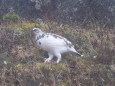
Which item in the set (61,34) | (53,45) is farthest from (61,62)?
(61,34)

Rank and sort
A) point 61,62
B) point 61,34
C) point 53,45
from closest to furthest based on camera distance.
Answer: point 53,45
point 61,62
point 61,34

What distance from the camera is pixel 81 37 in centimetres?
909

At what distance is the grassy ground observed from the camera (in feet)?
22.3

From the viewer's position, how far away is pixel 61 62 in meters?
7.68

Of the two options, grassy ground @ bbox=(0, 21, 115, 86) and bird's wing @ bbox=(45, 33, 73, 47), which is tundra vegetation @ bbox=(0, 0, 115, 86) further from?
bird's wing @ bbox=(45, 33, 73, 47)

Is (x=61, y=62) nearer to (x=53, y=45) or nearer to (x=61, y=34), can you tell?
(x=53, y=45)

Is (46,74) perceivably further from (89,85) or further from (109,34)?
(109,34)

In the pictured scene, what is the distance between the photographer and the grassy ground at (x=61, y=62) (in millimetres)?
6785

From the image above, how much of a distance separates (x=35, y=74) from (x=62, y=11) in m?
4.49

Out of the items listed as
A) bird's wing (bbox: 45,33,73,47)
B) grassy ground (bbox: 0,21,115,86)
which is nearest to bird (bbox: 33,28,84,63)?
bird's wing (bbox: 45,33,73,47)

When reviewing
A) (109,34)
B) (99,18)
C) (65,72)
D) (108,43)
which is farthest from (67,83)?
(99,18)

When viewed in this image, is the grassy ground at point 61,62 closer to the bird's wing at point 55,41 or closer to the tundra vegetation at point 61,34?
the tundra vegetation at point 61,34

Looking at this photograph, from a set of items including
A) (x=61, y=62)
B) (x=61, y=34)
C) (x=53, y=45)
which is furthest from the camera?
(x=61, y=34)

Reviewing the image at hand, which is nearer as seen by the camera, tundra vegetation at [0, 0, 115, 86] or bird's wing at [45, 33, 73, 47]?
tundra vegetation at [0, 0, 115, 86]
